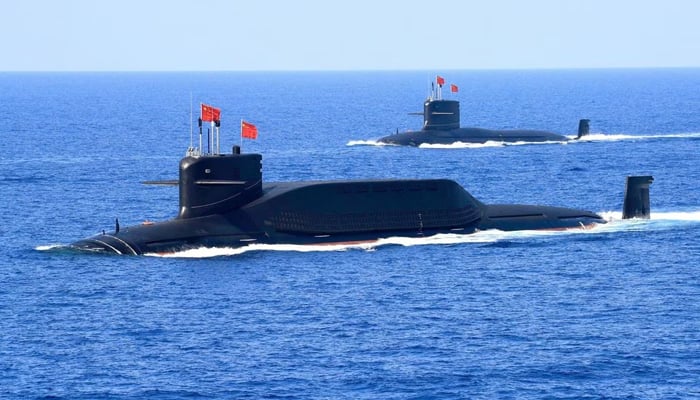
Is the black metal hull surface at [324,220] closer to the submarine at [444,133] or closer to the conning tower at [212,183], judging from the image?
the conning tower at [212,183]

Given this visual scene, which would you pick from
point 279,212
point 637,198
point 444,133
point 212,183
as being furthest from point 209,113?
point 444,133

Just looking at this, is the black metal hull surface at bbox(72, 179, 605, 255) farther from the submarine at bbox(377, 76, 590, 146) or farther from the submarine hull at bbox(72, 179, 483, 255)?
the submarine at bbox(377, 76, 590, 146)

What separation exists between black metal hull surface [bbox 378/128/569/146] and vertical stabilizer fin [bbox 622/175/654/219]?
5398 cm

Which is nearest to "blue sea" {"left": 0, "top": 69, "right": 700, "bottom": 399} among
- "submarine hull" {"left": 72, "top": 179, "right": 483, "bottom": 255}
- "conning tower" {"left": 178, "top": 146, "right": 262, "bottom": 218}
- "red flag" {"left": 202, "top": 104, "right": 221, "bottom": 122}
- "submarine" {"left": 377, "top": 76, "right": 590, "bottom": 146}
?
"submarine hull" {"left": 72, "top": 179, "right": 483, "bottom": 255}

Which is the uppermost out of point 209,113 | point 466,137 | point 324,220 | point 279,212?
point 209,113

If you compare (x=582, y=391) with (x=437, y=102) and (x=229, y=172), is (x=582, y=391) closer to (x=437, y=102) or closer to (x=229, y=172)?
(x=229, y=172)

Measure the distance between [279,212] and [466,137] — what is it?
66613 mm

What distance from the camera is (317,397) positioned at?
130 ft

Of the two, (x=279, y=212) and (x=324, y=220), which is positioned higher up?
(x=279, y=212)

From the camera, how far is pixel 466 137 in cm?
12600

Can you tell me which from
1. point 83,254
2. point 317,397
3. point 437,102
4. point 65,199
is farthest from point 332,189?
point 437,102

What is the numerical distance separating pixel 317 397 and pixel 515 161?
73832 mm

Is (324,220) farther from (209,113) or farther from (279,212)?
(209,113)

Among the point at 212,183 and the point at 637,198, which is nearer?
the point at 212,183
